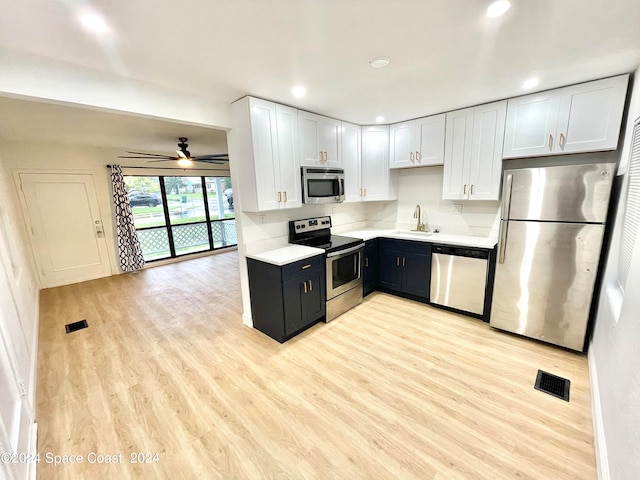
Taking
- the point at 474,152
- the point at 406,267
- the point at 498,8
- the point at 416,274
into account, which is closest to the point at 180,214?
the point at 406,267

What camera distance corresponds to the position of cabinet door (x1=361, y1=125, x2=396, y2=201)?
3.78 meters

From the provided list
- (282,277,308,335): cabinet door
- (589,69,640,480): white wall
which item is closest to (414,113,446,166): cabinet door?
(589,69,640,480): white wall

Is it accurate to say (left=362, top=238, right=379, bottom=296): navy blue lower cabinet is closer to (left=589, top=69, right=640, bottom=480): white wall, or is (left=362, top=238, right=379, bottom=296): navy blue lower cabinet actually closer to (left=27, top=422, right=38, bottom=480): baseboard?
(left=589, top=69, right=640, bottom=480): white wall

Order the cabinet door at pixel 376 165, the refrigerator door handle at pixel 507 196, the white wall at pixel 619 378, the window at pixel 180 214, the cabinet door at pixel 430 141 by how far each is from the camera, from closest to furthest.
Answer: the white wall at pixel 619 378 < the refrigerator door handle at pixel 507 196 < the cabinet door at pixel 430 141 < the cabinet door at pixel 376 165 < the window at pixel 180 214

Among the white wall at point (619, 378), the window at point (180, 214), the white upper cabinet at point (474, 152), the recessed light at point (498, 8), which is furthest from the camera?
the window at point (180, 214)

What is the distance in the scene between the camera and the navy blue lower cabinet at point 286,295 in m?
2.59

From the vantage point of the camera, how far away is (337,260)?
3102 millimetres

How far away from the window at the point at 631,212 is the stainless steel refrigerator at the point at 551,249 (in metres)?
0.22

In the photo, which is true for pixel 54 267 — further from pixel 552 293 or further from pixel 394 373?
pixel 552 293

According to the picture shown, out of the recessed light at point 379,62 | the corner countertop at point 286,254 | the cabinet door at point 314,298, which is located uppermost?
the recessed light at point 379,62

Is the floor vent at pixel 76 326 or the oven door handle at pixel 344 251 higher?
the oven door handle at pixel 344 251

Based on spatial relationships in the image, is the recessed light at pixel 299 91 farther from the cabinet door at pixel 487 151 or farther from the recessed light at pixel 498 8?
the cabinet door at pixel 487 151

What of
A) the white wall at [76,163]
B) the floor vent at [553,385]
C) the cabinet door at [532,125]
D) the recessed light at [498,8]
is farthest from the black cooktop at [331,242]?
the white wall at [76,163]

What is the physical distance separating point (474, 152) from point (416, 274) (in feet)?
5.39
